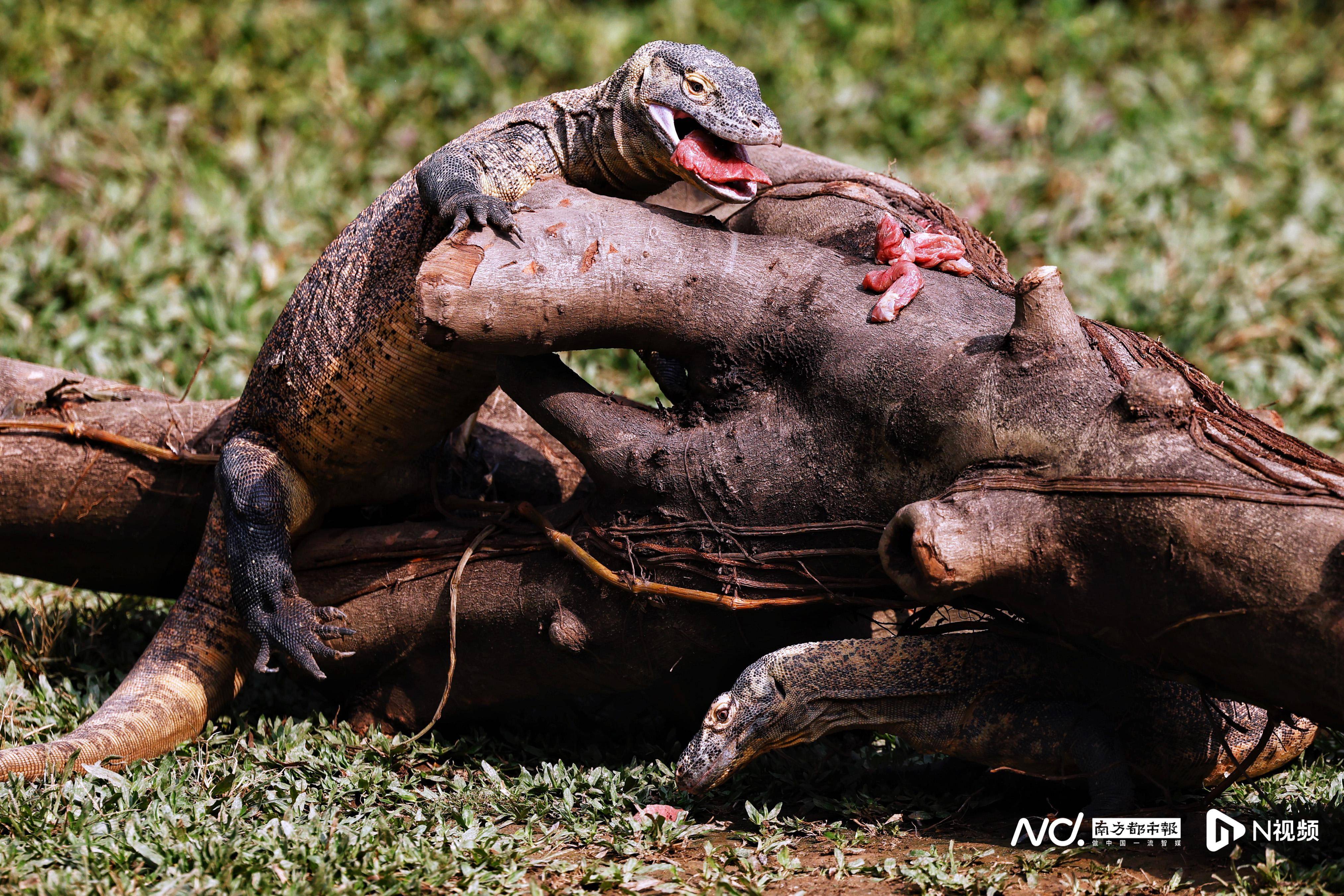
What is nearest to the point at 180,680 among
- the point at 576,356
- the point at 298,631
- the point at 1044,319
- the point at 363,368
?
the point at 298,631

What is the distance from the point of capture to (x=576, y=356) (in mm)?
6926

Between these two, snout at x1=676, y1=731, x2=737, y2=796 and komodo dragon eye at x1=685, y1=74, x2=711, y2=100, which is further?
komodo dragon eye at x1=685, y1=74, x2=711, y2=100

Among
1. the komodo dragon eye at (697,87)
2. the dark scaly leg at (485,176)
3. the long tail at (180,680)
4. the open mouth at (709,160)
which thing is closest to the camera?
the dark scaly leg at (485,176)

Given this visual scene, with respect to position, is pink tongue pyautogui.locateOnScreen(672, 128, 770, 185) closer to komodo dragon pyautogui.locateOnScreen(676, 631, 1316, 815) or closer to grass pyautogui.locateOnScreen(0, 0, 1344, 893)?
komodo dragon pyautogui.locateOnScreen(676, 631, 1316, 815)

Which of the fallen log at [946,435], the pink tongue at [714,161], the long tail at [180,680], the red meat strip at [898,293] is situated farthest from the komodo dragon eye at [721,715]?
the long tail at [180,680]

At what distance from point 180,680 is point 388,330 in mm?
1503

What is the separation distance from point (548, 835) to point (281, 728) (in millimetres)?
1300

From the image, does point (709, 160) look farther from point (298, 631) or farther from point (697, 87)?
point (298, 631)

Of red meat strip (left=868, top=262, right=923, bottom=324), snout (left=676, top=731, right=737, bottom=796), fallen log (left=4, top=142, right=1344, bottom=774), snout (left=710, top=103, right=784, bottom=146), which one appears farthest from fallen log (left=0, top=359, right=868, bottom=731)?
snout (left=710, top=103, right=784, bottom=146)

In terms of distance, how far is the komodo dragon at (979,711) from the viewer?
351cm

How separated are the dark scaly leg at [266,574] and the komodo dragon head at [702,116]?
1.79 m

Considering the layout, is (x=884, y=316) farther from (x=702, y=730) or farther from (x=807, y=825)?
(x=807, y=825)

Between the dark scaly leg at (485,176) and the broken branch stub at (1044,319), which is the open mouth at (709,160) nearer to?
the dark scaly leg at (485,176)

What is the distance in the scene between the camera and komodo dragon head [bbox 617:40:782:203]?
389 centimetres
